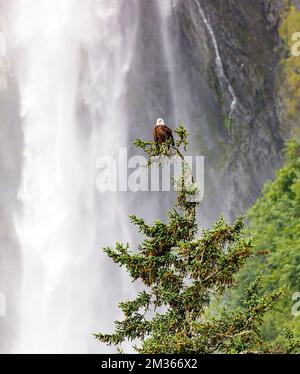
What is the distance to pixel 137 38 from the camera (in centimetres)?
5288

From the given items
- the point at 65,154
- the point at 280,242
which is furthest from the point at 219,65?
the point at 280,242

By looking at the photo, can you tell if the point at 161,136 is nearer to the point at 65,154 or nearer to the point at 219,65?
the point at 219,65

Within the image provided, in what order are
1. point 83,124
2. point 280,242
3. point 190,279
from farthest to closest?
point 83,124 < point 280,242 < point 190,279

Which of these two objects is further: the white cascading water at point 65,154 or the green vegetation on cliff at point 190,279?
the white cascading water at point 65,154

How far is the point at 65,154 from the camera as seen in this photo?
52469 millimetres

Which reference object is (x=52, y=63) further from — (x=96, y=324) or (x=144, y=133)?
(x=96, y=324)

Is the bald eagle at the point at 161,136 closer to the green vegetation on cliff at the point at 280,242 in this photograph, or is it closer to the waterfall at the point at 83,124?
the green vegetation on cliff at the point at 280,242

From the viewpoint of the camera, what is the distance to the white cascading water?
50.5 metres

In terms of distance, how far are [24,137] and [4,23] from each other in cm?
616

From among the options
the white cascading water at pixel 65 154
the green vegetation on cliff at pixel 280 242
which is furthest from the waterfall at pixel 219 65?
the green vegetation on cliff at pixel 280 242

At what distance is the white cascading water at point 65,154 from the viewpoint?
5047 centimetres

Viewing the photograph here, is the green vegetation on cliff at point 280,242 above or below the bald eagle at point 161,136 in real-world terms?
below
